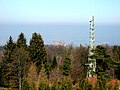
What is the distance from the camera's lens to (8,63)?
34281mm

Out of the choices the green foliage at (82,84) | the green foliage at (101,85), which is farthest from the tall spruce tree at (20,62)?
the green foliage at (101,85)

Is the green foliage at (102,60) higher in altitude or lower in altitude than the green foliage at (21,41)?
lower

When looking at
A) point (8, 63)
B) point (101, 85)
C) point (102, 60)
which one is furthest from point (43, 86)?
point (8, 63)

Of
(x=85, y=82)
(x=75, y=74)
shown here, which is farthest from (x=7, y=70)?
(x=85, y=82)

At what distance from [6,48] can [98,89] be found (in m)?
14.3

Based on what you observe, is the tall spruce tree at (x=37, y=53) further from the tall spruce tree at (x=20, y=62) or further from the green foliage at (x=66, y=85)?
the green foliage at (x=66, y=85)

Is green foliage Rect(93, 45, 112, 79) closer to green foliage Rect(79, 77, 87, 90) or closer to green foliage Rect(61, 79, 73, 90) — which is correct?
green foliage Rect(79, 77, 87, 90)

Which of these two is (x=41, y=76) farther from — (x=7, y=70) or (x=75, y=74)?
(x=75, y=74)

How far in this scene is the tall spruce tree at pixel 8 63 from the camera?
111ft

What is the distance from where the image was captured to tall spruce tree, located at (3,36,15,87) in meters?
33.8

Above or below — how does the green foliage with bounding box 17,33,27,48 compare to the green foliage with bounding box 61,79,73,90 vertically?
above

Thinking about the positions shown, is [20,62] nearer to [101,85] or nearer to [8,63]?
[8,63]

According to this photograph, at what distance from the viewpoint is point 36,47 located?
3612cm

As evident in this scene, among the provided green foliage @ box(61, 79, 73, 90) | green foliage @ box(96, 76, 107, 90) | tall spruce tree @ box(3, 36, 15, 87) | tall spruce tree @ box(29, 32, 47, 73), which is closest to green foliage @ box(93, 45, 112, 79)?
green foliage @ box(96, 76, 107, 90)
